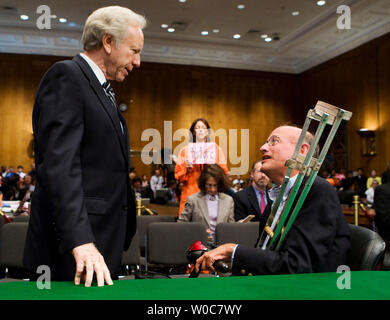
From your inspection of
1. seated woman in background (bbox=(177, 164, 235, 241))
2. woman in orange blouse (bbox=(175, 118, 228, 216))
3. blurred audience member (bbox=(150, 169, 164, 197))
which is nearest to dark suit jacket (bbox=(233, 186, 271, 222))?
seated woman in background (bbox=(177, 164, 235, 241))

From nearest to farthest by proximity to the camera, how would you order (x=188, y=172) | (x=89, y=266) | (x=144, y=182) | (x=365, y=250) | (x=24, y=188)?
1. (x=89, y=266)
2. (x=365, y=250)
3. (x=188, y=172)
4. (x=24, y=188)
5. (x=144, y=182)

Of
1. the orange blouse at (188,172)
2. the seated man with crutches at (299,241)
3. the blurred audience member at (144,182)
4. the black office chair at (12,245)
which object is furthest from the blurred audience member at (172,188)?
the seated man with crutches at (299,241)

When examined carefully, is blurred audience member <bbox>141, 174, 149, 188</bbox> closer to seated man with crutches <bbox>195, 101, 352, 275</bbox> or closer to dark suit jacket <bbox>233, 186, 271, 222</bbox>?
dark suit jacket <bbox>233, 186, 271, 222</bbox>

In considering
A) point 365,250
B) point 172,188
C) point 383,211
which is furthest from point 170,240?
point 172,188

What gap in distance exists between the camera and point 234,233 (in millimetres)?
3916

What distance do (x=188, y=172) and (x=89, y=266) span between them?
3620 millimetres

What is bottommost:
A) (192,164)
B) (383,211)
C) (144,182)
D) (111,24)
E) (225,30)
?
(383,211)

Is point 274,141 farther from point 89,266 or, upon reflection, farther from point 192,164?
point 192,164

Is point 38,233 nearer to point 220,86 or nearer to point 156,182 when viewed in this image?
point 156,182

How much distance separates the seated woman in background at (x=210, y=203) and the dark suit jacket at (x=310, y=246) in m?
2.71

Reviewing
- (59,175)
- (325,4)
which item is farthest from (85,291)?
(325,4)

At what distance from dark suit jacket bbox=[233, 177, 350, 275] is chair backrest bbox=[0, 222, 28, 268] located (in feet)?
7.60

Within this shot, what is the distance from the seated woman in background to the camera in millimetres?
4406

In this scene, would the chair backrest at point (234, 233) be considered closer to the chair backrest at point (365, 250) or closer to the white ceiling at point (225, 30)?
the chair backrest at point (365, 250)
